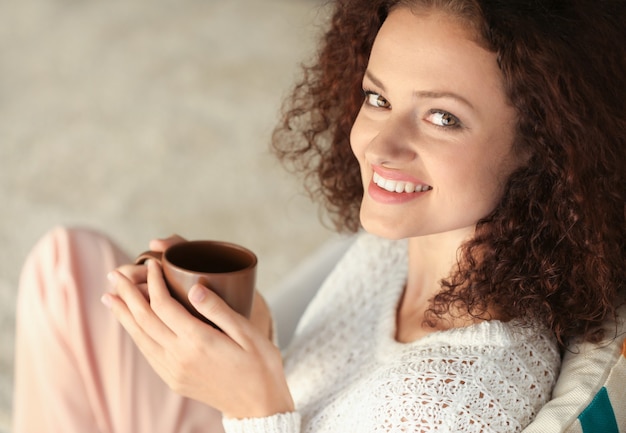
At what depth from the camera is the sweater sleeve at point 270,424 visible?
4.33ft

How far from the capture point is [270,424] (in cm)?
132

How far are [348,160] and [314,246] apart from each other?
1.28 meters

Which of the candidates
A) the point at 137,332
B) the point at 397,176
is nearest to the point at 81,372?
the point at 137,332

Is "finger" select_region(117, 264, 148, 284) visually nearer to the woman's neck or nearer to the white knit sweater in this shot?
the white knit sweater

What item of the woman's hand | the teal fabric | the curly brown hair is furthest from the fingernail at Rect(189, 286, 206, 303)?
the teal fabric

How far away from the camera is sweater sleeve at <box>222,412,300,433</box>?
132 centimetres

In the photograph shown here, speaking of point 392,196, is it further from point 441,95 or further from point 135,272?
point 135,272

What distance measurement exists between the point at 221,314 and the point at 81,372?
397 millimetres

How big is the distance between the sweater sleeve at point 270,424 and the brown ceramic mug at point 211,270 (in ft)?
0.53

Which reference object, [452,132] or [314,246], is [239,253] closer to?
[452,132]

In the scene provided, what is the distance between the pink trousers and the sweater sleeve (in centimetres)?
17

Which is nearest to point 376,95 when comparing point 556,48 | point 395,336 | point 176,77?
point 556,48

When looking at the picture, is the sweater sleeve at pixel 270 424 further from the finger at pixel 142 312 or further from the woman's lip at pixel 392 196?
the woman's lip at pixel 392 196

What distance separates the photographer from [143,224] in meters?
2.89
